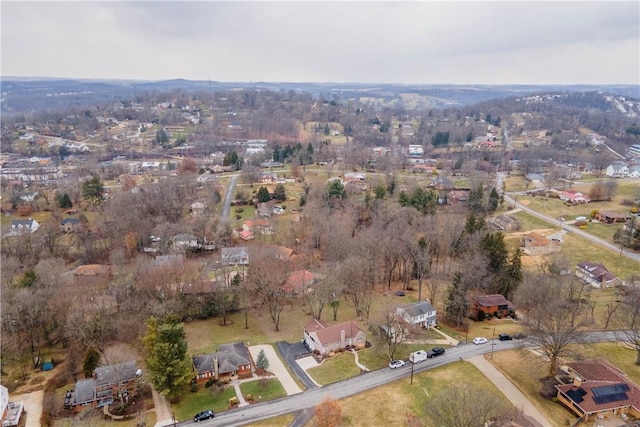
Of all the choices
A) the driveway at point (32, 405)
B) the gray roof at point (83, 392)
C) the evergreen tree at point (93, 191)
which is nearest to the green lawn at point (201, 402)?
the gray roof at point (83, 392)

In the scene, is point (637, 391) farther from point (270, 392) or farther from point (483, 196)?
point (483, 196)

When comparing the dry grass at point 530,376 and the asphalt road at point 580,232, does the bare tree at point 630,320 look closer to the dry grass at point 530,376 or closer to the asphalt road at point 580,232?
the dry grass at point 530,376

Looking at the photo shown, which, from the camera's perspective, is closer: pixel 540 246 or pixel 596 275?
pixel 596 275

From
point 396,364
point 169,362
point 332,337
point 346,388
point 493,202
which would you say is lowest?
point 346,388

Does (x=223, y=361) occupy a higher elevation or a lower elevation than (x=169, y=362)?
lower

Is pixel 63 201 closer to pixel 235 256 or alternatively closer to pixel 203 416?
pixel 235 256

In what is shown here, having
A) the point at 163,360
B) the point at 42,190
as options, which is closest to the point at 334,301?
the point at 163,360

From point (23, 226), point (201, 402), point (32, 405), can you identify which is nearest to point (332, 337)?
point (201, 402)
